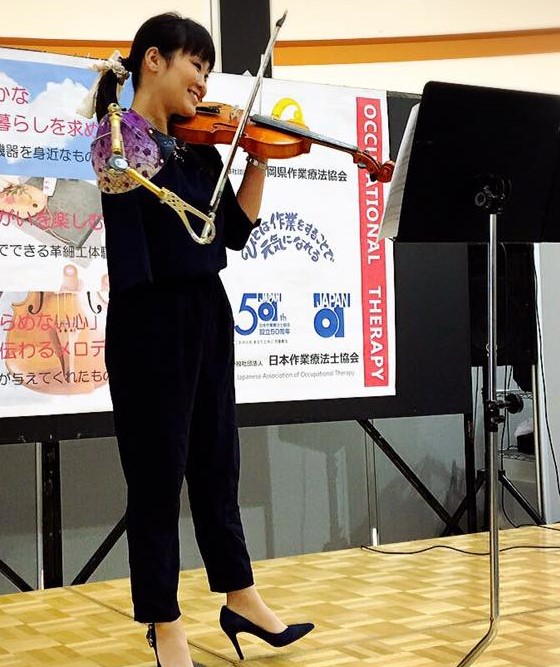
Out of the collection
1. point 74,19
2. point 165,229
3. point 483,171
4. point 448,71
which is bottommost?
point 165,229

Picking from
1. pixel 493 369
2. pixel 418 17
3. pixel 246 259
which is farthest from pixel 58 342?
pixel 418 17

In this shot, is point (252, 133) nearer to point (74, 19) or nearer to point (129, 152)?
point (129, 152)

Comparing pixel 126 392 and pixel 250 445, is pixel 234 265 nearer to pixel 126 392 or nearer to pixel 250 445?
pixel 250 445

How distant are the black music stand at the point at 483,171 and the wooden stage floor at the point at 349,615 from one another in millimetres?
312

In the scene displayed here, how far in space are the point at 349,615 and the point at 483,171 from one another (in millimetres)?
1181

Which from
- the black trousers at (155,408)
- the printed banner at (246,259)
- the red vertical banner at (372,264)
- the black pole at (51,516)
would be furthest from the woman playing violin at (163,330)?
the red vertical banner at (372,264)

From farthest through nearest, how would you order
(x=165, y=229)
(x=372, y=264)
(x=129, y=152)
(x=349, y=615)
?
1. (x=372, y=264)
2. (x=349, y=615)
3. (x=165, y=229)
4. (x=129, y=152)

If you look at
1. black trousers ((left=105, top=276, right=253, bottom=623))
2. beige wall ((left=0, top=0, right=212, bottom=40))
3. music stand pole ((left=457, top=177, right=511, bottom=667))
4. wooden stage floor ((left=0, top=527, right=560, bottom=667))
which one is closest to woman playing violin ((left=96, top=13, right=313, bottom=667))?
black trousers ((left=105, top=276, right=253, bottom=623))

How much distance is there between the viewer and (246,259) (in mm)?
3336

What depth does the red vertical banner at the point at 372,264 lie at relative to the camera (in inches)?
140

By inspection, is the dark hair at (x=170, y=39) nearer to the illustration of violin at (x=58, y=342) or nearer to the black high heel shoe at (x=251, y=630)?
the black high heel shoe at (x=251, y=630)

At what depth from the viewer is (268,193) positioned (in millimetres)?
3393

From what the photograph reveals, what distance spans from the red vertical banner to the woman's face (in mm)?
1707

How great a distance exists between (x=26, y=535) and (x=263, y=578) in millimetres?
794
